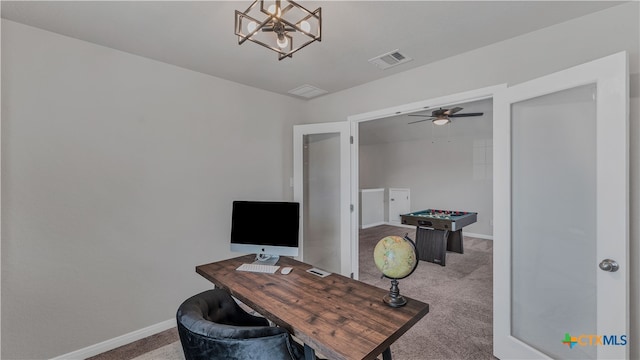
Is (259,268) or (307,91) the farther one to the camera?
(307,91)

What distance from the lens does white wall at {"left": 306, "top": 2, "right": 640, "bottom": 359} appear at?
1.59m

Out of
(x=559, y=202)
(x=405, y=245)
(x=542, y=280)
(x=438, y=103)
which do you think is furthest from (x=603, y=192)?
(x=438, y=103)

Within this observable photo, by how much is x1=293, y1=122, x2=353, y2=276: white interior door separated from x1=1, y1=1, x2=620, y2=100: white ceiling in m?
0.98

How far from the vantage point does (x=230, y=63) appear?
99.2 inches

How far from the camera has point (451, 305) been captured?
2918 millimetres

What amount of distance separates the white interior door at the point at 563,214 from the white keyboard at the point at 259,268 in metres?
1.74

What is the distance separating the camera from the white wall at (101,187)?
186cm

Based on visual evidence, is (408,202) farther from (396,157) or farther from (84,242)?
(84,242)

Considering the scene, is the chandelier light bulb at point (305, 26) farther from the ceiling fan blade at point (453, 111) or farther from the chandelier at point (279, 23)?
the ceiling fan blade at point (453, 111)

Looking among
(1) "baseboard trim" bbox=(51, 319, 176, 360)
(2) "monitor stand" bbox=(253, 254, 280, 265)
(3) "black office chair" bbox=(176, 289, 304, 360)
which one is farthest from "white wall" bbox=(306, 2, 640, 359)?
(1) "baseboard trim" bbox=(51, 319, 176, 360)

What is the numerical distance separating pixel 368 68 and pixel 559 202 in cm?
191

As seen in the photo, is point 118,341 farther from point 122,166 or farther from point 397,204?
point 397,204

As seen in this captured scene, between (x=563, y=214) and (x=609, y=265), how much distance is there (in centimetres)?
38

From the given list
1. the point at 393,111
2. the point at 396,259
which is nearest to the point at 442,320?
the point at 396,259
